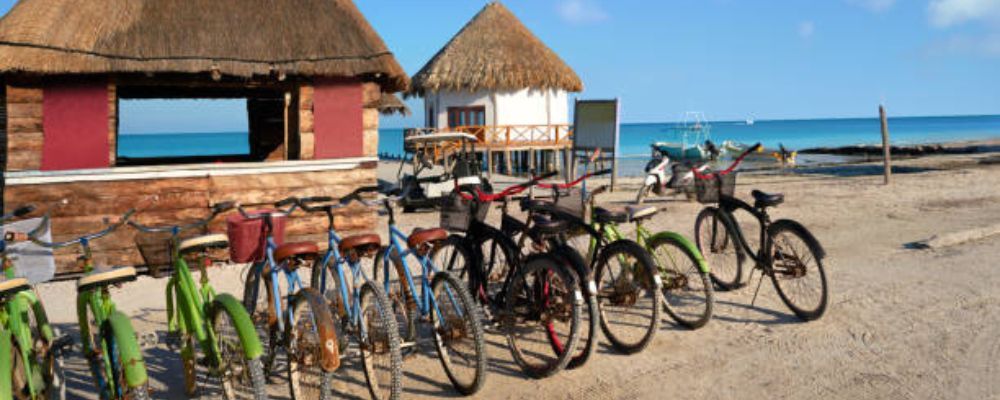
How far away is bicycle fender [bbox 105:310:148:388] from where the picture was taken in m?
3.11

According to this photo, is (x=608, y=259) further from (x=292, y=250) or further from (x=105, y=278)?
(x=105, y=278)

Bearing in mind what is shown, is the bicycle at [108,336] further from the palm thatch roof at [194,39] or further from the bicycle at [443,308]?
the palm thatch roof at [194,39]

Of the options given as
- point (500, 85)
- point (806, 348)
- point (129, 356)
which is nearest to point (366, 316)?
point (129, 356)

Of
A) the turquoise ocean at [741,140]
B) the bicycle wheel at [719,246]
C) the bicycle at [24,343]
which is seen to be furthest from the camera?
the turquoise ocean at [741,140]

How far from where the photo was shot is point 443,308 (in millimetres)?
4383

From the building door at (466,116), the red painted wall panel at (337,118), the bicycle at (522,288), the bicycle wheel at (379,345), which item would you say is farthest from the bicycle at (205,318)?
the building door at (466,116)

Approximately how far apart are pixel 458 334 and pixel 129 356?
1710 millimetres

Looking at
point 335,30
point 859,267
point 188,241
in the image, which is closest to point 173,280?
point 188,241

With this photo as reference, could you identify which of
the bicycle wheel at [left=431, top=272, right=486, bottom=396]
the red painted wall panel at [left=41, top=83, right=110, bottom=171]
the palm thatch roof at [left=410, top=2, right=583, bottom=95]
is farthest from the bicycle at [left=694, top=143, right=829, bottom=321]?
the palm thatch roof at [left=410, top=2, right=583, bottom=95]

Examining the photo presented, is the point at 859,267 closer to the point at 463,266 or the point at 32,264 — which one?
the point at 463,266

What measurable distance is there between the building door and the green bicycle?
22722mm

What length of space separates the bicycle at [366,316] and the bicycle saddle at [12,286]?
1.35 metres

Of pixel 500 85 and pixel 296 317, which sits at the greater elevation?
A: pixel 500 85

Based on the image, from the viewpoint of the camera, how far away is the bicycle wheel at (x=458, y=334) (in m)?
4.08
